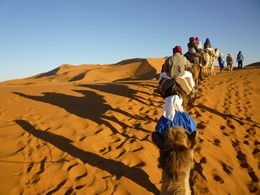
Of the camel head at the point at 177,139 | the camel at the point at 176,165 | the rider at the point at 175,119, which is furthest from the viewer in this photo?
the rider at the point at 175,119

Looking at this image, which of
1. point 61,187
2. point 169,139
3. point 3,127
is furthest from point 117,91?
point 169,139

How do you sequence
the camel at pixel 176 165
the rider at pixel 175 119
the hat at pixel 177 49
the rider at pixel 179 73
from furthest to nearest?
1. the hat at pixel 177 49
2. the rider at pixel 179 73
3. the rider at pixel 175 119
4. the camel at pixel 176 165

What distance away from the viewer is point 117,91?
1058cm

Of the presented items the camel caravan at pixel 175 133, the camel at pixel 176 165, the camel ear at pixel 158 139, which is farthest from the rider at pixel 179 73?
the camel at pixel 176 165

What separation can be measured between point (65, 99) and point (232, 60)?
18.3 meters

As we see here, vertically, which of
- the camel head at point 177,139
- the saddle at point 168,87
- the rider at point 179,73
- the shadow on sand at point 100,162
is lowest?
the shadow on sand at point 100,162

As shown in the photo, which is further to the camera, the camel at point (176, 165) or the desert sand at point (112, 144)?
the desert sand at point (112, 144)

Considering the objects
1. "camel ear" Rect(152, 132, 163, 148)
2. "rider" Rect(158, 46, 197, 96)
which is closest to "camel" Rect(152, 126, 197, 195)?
"camel ear" Rect(152, 132, 163, 148)

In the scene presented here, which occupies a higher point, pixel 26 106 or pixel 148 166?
pixel 26 106

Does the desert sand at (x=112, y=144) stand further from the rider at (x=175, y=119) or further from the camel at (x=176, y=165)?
the camel at (x=176, y=165)

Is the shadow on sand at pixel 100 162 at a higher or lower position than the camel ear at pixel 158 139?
lower

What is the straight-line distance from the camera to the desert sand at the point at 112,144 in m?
4.32

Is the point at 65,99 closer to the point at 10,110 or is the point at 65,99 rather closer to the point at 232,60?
the point at 10,110

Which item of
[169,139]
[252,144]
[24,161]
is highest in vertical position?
[169,139]
